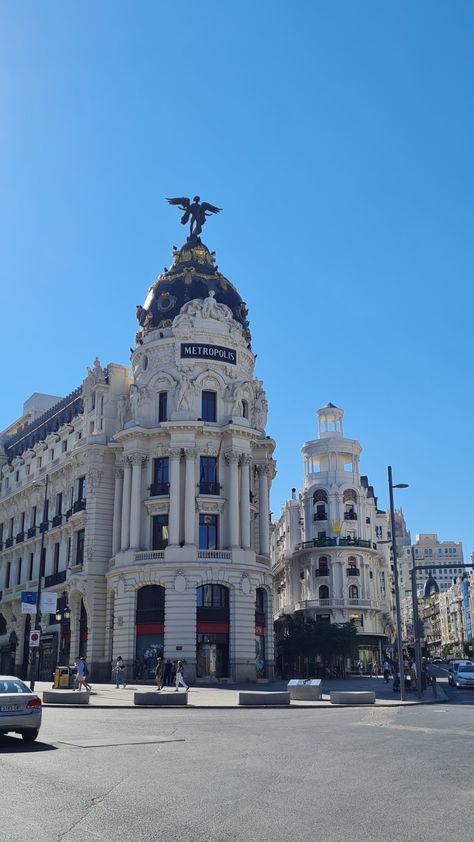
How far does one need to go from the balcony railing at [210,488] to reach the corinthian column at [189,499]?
0.97 metres

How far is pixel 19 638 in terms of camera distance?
65312 millimetres

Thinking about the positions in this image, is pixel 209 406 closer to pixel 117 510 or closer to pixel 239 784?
pixel 117 510

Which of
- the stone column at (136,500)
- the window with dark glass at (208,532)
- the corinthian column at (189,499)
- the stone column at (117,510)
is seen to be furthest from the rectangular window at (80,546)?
the corinthian column at (189,499)

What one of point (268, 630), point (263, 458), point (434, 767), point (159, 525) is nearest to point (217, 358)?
point (263, 458)

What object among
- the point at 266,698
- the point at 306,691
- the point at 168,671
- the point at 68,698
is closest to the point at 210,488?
the point at 168,671

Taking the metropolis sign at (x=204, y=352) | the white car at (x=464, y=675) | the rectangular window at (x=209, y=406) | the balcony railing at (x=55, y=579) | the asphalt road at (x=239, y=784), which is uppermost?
the metropolis sign at (x=204, y=352)

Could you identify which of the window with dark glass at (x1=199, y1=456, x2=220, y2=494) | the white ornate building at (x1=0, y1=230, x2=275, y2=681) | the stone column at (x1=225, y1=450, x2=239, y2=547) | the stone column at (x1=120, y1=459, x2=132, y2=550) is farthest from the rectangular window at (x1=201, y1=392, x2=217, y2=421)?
the stone column at (x1=120, y1=459, x2=132, y2=550)

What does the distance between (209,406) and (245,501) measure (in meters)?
6.87

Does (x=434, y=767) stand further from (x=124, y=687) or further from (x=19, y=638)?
(x=19, y=638)

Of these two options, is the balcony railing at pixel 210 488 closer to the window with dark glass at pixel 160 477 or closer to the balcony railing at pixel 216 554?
the window with dark glass at pixel 160 477

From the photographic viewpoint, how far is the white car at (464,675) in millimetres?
43062

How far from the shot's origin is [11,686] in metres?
15.6

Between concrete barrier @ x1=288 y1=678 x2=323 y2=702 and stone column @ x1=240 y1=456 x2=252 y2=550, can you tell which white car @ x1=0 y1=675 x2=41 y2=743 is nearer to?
concrete barrier @ x1=288 y1=678 x2=323 y2=702

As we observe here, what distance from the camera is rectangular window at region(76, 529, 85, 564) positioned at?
56.2 meters
